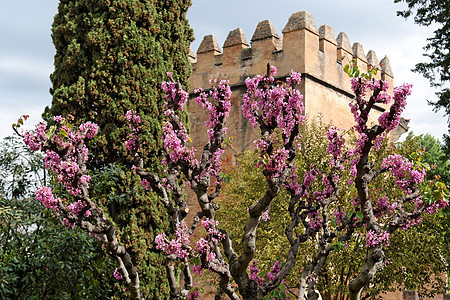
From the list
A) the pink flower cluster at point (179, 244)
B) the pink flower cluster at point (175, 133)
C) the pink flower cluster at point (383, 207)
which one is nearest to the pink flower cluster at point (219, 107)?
the pink flower cluster at point (175, 133)

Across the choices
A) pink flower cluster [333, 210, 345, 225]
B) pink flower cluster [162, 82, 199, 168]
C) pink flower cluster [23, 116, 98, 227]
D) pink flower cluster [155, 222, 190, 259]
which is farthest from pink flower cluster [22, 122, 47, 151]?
pink flower cluster [333, 210, 345, 225]

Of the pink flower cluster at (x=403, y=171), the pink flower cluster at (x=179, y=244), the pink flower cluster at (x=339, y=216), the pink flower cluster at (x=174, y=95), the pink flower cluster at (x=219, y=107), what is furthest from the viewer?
the pink flower cluster at (x=174, y=95)

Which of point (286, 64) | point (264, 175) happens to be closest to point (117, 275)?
point (264, 175)

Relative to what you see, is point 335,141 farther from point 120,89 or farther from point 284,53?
point 284,53

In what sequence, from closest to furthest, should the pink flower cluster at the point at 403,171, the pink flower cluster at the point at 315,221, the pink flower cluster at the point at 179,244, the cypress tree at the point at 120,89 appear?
the pink flower cluster at the point at 179,244
the pink flower cluster at the point at 403,171
the pink flower cluster at the point at 315,221
the cypress tree at the point at 120,89

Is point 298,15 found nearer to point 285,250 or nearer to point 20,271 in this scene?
point 285,250

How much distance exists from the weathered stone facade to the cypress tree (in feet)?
18.3

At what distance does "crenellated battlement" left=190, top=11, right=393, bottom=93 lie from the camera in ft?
56.0

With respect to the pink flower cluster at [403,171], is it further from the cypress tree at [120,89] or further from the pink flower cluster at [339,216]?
the cypress tree at [120,89]

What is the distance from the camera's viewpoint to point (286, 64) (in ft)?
56.3

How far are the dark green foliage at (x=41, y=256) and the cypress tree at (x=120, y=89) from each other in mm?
1286

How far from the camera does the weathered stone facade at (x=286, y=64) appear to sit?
17.0m

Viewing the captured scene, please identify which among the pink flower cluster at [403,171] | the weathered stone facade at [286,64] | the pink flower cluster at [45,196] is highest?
the weathered stone facade at [286,64]

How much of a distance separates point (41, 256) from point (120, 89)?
3730mm
